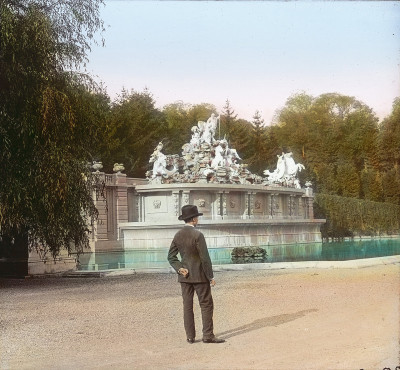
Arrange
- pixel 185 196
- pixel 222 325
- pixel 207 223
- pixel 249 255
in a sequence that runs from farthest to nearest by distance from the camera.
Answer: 1. pixel 185 196
2. pixel 207 223
3. pixel 249 255
4. pixel 222 325

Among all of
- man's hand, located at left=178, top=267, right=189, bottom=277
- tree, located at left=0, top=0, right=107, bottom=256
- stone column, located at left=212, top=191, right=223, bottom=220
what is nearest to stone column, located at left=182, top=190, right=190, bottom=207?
stone column, located at left=212, top=191, right=223, bottom=220

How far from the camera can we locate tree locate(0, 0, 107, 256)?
13.7 m

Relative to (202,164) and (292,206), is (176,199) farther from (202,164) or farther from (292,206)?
(292,206)

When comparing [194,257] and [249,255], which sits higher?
[194,257]

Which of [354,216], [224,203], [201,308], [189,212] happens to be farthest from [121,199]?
[201,308]

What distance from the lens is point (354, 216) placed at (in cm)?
5497

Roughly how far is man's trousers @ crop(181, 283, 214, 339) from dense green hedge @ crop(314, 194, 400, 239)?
4580cm

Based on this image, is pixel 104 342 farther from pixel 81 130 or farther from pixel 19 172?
pixel 81 130

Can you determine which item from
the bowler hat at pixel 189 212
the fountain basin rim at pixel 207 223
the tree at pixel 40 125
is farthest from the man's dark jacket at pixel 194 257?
the fountain basin rim at pixel 207 223

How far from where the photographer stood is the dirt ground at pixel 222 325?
6.61 metres

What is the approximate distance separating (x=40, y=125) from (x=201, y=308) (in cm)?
791

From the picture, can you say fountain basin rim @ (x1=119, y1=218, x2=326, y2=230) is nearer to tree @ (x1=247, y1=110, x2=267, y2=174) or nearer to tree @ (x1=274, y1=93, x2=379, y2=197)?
tree @ (x1=274, y1=93, x2=379, y2=197)

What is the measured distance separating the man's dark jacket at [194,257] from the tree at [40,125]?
6.64 metres

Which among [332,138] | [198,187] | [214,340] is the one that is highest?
[332,138]
